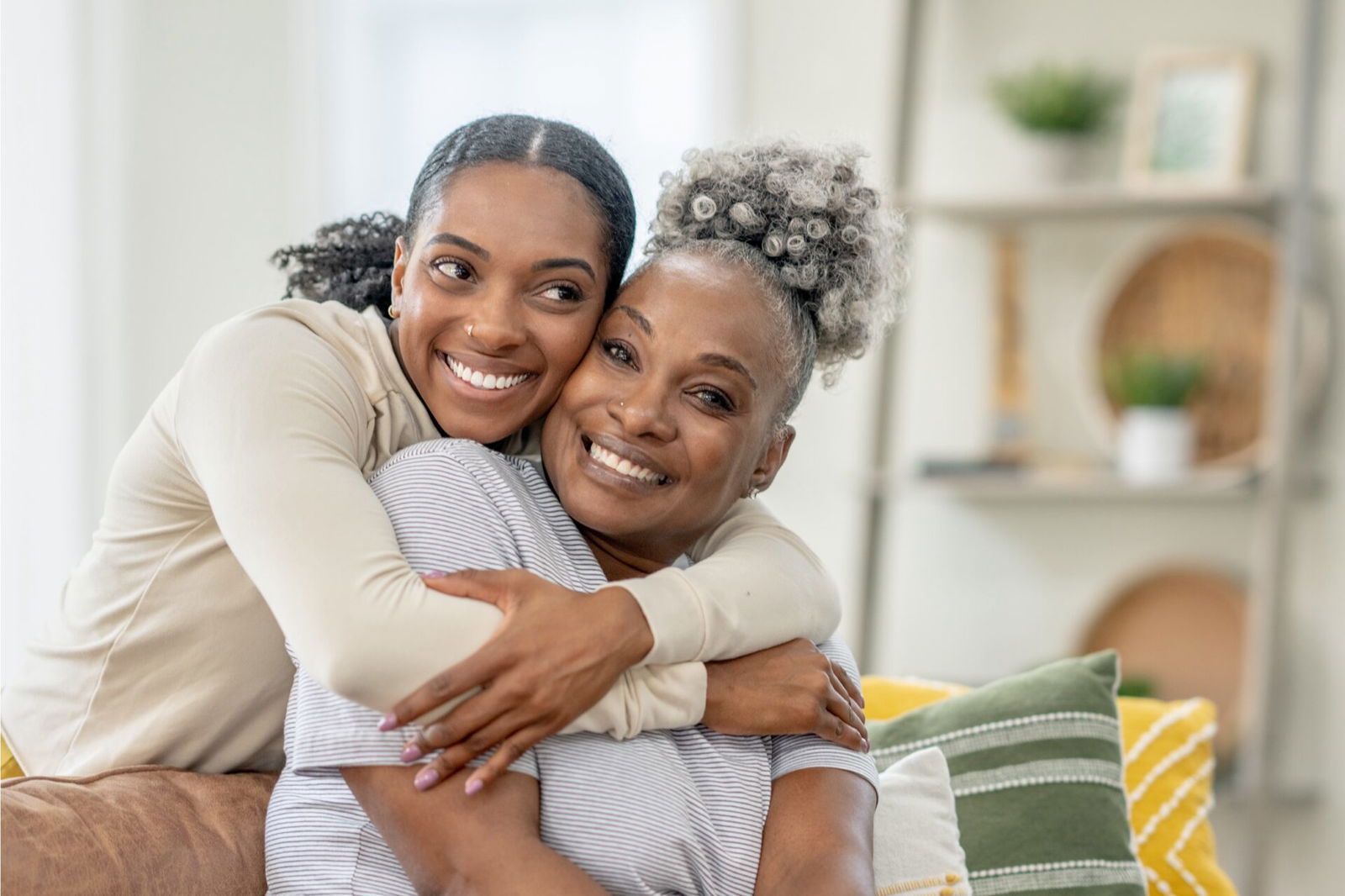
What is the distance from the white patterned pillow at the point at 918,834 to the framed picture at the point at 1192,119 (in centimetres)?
229

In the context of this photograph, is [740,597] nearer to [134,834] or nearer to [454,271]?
[454,271]

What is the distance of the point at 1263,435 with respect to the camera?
3.46m

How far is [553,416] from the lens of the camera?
1452 millimetres

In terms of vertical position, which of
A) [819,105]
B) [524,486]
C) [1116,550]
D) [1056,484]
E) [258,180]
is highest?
[819,105]

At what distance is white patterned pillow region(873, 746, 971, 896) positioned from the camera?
1424 mm

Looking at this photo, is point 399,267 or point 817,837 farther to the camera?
point 399,267

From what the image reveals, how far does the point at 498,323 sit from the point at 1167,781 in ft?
3.37

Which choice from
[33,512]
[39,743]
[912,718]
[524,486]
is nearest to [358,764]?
[524,486]

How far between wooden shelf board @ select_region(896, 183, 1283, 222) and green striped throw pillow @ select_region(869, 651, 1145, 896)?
1.79 metres

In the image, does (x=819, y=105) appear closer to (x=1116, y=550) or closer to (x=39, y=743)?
(x=1116, y=550)

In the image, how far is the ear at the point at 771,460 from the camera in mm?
1519

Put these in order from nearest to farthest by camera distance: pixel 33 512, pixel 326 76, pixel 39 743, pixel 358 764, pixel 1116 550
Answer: pixel 358 764
pixel 39 743
pixel 33 512
pixel 1116 550
pixel 326 76

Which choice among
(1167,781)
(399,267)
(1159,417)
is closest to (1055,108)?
(1159,417)

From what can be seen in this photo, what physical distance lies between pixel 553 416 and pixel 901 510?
8.21 ft
